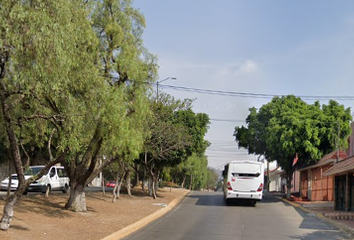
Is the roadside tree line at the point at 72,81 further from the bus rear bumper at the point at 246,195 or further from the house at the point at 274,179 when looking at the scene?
the house at the point at 274,179

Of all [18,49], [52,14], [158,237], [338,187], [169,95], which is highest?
[169,95]

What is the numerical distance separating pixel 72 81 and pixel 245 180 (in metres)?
19.0

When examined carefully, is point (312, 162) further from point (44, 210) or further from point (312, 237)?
point (44, 210)

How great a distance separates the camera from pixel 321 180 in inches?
1405

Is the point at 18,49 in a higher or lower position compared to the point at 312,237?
higher

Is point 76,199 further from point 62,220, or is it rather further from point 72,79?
point 72,79

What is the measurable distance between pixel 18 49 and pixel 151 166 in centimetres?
2353

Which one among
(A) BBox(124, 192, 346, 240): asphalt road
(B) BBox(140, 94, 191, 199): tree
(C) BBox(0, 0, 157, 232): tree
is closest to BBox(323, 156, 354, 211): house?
(A) BBox(124, 192, 346, 240): asphalt road

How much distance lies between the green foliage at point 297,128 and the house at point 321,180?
810mm

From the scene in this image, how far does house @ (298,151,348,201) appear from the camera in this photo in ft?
109

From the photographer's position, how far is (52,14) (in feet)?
33.4

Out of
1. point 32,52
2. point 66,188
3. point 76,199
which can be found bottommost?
point 76,199

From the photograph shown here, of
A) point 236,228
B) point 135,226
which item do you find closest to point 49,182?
point 135,226

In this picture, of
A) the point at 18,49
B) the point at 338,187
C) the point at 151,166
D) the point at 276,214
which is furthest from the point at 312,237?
the point at 151,166
